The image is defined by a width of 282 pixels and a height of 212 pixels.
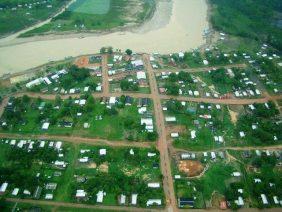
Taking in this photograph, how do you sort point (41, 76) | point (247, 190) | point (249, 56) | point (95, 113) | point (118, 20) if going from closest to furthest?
point (247, 190)
point (95, 113)
point (41, 76)
point (249, 56)
point (118, 20)

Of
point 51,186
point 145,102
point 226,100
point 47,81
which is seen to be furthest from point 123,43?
point 51,186

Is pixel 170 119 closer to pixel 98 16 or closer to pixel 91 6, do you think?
pixel 98 16

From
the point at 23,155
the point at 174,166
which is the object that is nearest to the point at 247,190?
the point at 174,166

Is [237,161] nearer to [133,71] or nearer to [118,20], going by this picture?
[133,71]

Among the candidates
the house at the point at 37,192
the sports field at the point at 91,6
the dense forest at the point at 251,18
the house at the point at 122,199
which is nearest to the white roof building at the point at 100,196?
the house at the point at 122,199

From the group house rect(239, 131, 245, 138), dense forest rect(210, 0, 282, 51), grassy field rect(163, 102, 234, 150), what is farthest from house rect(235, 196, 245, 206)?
dense forest rect(210, 0, 282, 51)

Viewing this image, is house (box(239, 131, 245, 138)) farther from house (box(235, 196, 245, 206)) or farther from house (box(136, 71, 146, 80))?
house (box(136, 71, 146, 80))
